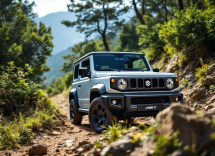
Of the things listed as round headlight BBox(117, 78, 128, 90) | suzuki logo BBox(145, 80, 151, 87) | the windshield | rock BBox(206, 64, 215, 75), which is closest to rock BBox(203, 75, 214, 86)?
rock BBox(206, 64, 215, 75)

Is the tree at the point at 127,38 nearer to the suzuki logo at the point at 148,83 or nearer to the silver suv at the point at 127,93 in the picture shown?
the silver suv at the point at 127,93

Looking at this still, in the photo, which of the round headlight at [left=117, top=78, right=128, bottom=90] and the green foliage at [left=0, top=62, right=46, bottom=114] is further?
the green foliage at [left=0, top=62, right=46, bottom=114]

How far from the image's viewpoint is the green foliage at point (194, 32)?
776 cm

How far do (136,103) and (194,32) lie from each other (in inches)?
196

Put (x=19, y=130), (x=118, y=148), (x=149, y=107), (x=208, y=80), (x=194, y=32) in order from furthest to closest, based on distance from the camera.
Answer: (x=194, y=32) → (x=208, y=80) → (x=19, y=130) → (x=149, y=107) → (x=118, y=148)

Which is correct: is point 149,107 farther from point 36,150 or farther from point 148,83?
point 36,150

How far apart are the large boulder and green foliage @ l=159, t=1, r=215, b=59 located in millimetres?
6075

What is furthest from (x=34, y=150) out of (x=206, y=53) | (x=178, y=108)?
(x=206, y=53)

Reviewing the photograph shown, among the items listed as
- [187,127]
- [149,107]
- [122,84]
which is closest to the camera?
[187,127]

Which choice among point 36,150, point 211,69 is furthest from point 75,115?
point 211,69

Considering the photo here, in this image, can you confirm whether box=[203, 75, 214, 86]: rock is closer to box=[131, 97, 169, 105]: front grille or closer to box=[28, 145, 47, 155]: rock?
box=[131, 97, 169, 105]: front grille

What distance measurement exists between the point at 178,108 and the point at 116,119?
2.34 m

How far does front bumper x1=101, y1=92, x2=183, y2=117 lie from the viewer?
14.3ft

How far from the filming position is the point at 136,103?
4477mm
